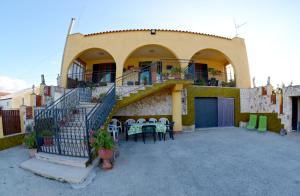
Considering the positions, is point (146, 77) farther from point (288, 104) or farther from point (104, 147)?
point (288, 104)

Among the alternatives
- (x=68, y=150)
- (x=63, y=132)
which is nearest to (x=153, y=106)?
(x=63, y=132)

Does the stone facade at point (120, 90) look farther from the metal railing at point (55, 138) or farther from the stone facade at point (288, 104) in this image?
the stone facade at point (288, 104)

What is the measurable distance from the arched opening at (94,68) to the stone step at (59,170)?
860 centimetres

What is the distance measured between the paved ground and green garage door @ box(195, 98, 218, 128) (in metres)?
5.01

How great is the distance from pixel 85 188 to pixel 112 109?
4.91 meters

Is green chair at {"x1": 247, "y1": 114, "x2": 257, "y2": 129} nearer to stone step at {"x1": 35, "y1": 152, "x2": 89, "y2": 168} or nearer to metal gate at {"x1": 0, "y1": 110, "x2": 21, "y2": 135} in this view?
stone step at {"x1": 35, "y1": 152, "x2": 89, "y2": 168}

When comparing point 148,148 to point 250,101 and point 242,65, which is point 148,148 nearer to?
point 250,101

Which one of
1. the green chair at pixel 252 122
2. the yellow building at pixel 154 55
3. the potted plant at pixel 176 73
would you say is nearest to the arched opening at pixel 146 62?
the yellow building at pixel 154 55

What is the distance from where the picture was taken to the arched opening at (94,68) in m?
13.7

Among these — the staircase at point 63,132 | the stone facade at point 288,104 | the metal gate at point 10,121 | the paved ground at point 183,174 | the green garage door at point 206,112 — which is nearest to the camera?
the paved ground at point 183,174

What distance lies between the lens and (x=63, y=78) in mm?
12344

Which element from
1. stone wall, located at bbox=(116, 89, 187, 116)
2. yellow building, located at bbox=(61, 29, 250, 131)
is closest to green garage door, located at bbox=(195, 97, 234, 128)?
yellow building, located at bbox=(61, 29, 250, 131)

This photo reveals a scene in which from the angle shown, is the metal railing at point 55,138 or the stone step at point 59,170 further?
the metal railing at point 55,138

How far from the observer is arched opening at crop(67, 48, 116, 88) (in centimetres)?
1366
